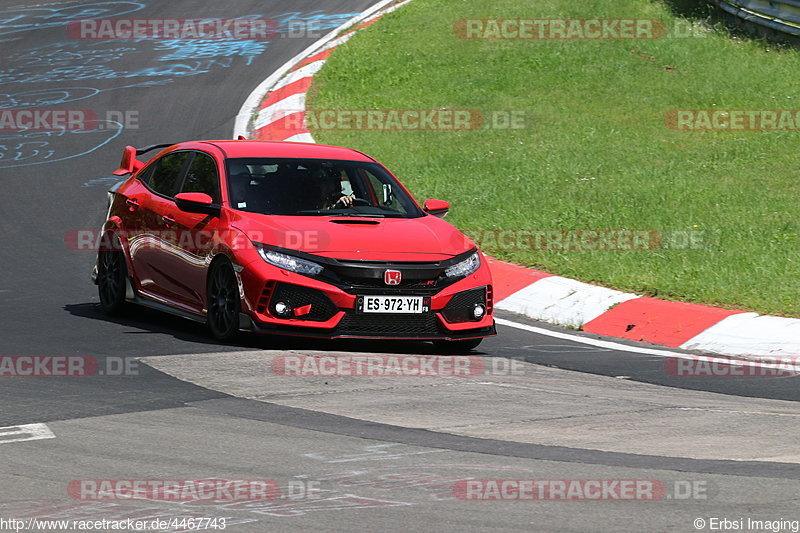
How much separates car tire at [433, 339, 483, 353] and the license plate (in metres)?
0.62

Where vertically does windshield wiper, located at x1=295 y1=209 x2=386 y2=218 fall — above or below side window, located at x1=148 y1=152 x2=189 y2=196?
below

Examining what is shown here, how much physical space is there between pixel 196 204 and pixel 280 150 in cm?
106

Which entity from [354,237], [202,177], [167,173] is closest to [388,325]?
[354,237]

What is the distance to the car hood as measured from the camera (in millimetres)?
9719

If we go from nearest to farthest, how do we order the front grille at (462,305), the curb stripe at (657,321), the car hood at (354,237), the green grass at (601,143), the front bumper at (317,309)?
the front bumper at (317,309), the car hood at (354,237), the front grille at (462,305), the curb stripe at (657,321), the green grass at (601,143)

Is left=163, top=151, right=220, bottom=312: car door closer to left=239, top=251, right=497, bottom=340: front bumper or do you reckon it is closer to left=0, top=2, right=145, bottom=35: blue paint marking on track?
left=239, top=251, right=497, bottom=340: front bumper

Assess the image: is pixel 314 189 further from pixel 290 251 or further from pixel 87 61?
pixel 87 61

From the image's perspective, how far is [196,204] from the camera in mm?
10250

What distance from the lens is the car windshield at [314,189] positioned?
10383 millimetres

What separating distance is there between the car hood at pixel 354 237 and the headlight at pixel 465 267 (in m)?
0.08

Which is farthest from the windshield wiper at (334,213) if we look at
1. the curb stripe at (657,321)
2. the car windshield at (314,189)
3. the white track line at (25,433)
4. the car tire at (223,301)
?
the white track line at (25,433)

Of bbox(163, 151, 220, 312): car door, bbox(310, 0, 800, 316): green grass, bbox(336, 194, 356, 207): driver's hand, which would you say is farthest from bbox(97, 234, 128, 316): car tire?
bbox(310, 0, 800, 316): green grass

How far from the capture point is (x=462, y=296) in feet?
32.6

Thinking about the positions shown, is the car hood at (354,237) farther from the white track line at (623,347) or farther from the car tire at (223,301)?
the white track line at (623,347)
